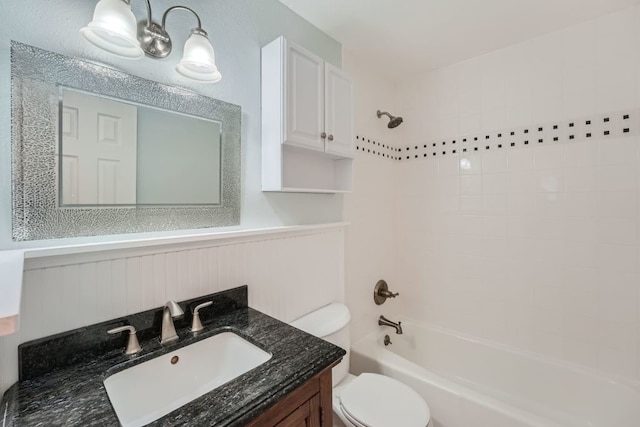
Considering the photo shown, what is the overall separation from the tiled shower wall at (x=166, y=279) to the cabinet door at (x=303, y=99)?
510 millimetres

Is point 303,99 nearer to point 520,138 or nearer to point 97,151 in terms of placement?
point 97,151

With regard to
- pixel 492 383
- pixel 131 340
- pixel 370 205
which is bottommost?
pixel 492 383

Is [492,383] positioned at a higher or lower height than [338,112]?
lower

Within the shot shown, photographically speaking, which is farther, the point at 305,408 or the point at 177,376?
the point at 177,376

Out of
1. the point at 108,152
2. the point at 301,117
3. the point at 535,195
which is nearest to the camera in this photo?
the point at 108,152

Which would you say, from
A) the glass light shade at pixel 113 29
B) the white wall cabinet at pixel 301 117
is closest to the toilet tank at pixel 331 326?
the white wall cabinet at pixel 301 117

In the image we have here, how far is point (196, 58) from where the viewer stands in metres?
1.06

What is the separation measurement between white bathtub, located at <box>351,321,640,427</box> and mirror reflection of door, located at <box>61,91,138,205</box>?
5.34 feet

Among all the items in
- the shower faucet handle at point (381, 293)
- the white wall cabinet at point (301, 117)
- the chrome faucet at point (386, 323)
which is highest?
the white wall cabinet at point (301, 117)

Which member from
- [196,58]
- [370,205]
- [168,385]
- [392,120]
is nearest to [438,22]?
[392,120]

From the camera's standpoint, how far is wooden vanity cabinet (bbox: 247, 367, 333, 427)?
2.48 ft

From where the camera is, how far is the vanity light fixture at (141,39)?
0.84 m

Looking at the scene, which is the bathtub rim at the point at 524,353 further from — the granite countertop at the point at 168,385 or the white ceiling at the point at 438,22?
the white ceiling at the point at 438,22

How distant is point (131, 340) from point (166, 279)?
0.73ft
